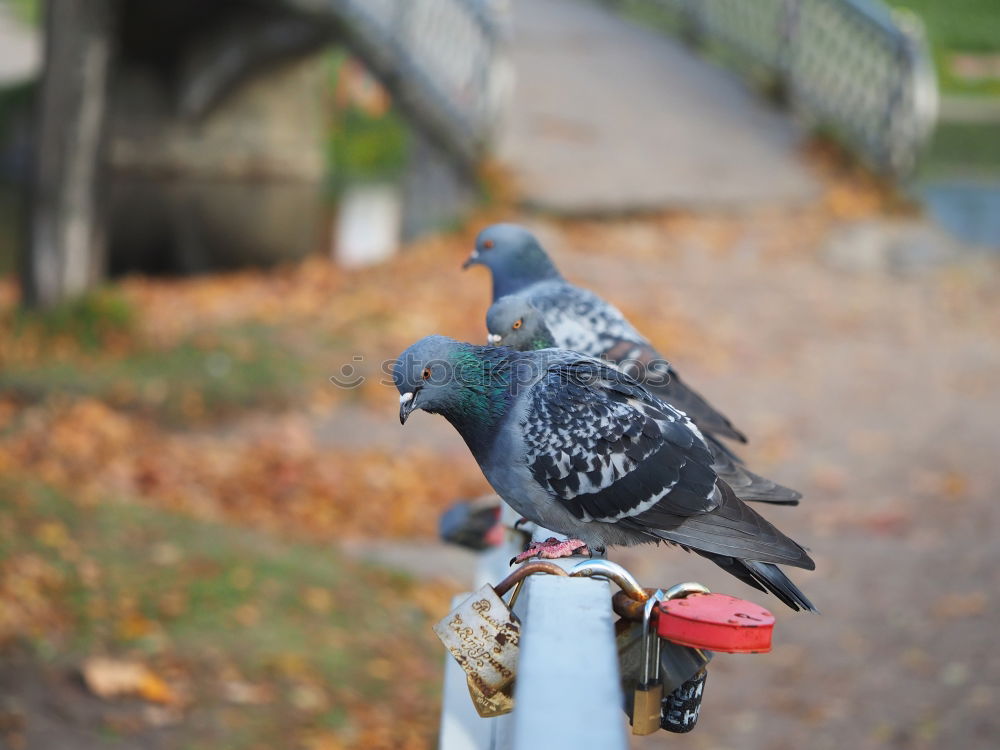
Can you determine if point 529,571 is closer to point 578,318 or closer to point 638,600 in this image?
point 638,600

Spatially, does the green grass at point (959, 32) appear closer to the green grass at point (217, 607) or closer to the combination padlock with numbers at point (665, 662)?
the green grass at point (217, 607)

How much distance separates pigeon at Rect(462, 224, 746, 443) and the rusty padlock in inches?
63.1

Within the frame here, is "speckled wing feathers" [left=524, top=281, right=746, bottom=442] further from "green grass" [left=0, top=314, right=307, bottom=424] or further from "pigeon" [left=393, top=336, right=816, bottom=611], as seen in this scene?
"green grass" [left=0, top=314, right=307, bottom=424]

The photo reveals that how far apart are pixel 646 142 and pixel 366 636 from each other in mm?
10083

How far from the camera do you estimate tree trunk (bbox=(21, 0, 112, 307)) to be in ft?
37.3

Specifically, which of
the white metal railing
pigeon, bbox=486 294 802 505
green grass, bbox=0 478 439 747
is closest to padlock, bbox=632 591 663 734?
the white metal railing

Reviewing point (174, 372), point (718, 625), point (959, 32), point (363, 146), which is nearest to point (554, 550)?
point (718, 625)

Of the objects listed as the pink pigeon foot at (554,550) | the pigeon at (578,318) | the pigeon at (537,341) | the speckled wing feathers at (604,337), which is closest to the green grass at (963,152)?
the pigeon at (578,318)

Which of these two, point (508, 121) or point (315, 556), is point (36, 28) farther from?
point (315, 556)

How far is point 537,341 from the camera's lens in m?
3.44

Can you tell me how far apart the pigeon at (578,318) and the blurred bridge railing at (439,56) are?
9612 millimetres

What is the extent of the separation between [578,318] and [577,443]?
4.95ft

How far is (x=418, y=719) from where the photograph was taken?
5.73 metres

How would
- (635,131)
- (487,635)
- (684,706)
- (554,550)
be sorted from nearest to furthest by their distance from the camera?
(487,635) < (684,706) < (554,550) < (635,131)
